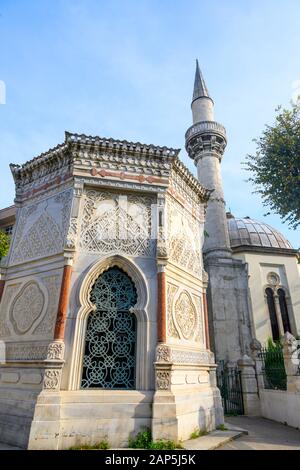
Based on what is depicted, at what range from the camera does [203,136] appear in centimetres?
1862

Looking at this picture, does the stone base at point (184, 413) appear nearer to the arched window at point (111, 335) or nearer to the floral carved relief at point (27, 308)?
the arched window at point (111, 335)

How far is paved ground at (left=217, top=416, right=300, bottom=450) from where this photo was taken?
6.30m

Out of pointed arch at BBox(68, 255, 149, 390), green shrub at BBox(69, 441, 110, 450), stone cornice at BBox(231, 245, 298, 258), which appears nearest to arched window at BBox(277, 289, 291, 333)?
stone cornice at BBox(231, 245, 298, 258)

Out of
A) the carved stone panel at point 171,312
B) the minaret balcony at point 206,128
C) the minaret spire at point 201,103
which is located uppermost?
the minaret spire at point 201,103

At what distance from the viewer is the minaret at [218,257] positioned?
14008 mm

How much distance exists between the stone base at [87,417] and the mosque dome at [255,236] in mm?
15179

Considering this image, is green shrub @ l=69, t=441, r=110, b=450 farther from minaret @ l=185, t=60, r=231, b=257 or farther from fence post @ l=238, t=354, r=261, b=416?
minaret @ l=185, t=60, r=231, b=257

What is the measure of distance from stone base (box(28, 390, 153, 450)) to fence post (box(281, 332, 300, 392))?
5.28 metres

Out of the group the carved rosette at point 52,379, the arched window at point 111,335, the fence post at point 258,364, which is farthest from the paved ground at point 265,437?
the carved rosette at point 52,379

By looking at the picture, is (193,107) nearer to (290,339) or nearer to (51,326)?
(290,339)

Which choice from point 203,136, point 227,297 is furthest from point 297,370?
point 203,136

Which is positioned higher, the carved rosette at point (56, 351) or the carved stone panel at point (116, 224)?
the carved stone panel at point (116, 224)

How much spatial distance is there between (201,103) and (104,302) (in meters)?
17.6

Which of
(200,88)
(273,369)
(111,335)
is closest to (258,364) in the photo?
(273,369)
